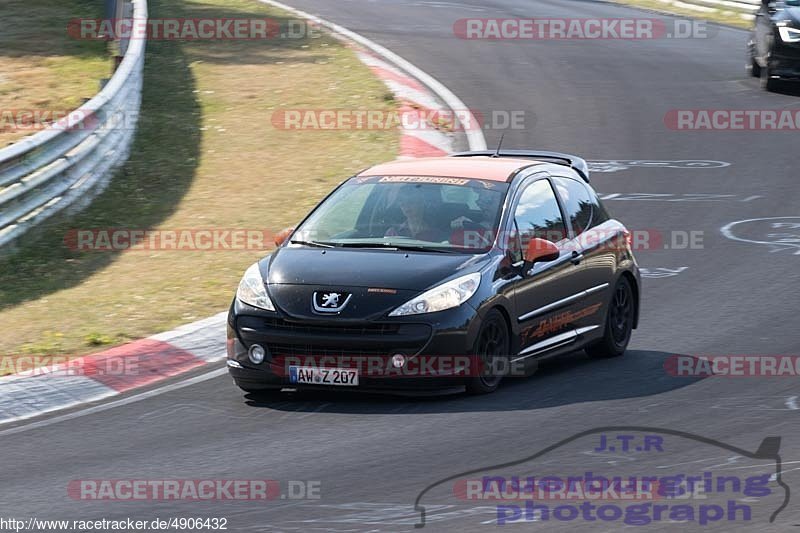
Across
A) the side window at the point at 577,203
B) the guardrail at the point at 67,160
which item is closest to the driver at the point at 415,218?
the side window at the point at 577,203

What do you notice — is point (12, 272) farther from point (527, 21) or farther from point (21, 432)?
point (527, 21)

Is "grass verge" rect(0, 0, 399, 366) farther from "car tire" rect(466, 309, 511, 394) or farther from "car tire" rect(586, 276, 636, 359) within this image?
"car tire" rect(586, 276, 636, 359)

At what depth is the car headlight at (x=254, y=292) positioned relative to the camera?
9.46m

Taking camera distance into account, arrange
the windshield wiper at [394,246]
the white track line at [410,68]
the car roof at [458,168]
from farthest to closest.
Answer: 1. the white track line at [410,68]
2. the car roof at [458,168]
3. the windshield wiper at [394,246]

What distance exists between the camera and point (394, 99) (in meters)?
21.8

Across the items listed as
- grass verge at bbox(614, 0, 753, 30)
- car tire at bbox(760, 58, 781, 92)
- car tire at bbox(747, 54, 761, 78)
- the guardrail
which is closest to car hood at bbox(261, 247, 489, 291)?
the guardrail

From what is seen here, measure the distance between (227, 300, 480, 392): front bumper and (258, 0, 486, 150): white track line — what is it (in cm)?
985

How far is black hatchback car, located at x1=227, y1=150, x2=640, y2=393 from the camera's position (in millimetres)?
9188

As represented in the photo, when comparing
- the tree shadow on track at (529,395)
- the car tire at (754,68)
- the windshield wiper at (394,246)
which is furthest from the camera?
the car tire at (754,68)

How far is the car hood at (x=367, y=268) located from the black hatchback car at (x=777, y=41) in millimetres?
14769

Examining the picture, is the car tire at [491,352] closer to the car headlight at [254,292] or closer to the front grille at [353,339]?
the front grille at [353,339]

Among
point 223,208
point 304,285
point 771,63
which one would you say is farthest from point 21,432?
point 771,63

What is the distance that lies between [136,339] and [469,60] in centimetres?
1648

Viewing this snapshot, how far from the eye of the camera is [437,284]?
368 inches
